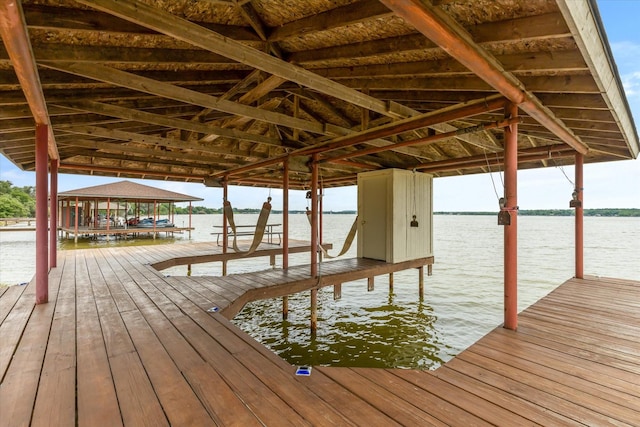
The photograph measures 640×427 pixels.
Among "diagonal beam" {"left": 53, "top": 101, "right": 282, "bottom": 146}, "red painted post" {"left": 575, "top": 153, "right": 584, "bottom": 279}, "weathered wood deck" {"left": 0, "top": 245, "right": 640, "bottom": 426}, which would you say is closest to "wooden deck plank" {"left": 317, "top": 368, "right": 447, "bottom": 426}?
"weathered wood deck" {"left": 0, "top": 245, "right": 640, "bottom": 426}

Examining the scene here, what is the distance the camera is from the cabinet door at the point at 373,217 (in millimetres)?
5992

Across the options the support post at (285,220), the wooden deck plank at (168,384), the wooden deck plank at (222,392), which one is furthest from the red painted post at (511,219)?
the support post at (285,220)

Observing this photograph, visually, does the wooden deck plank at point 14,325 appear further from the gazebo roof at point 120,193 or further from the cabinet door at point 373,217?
the gazebo roof at point 120,193

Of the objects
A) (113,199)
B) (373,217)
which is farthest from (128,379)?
(113,199)

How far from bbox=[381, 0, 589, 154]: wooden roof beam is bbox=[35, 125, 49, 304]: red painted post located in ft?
11.7

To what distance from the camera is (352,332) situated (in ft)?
15.7

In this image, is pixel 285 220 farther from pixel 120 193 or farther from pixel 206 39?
pixel 120 193

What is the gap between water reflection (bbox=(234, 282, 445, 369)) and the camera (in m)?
3.98

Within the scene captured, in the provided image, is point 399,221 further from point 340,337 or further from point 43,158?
point 43,158

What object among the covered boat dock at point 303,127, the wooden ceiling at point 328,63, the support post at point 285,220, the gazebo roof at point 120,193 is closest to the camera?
the covered boat dock at point 303,127

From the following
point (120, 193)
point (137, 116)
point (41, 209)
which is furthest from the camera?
point (120, 193)

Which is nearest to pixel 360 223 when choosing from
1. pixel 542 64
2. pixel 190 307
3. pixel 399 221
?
pixel 399 221

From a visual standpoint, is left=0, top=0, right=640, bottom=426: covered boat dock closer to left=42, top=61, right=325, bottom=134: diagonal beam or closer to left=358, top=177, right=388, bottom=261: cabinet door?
left=42, top=61, right=325, bottom=134: diagonal beam

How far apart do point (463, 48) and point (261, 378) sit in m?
2.25
